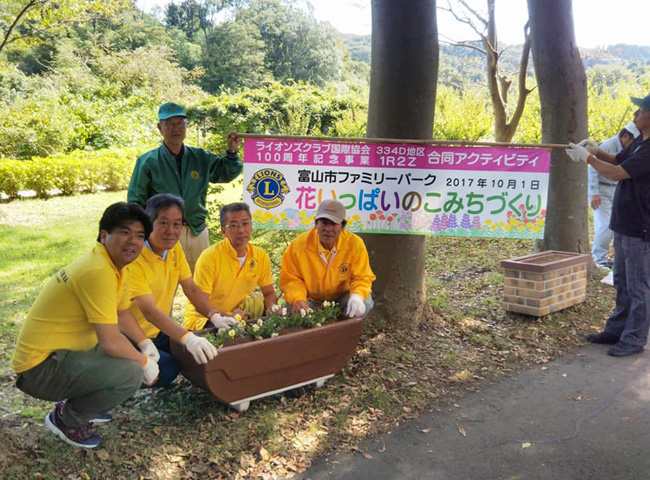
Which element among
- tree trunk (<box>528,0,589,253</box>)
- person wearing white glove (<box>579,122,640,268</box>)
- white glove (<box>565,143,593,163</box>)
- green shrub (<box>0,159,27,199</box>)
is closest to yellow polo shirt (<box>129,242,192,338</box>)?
white glove (<box>565,143,593,163</box>)

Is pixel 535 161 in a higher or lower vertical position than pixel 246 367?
higher

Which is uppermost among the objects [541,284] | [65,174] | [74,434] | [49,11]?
[49,11]

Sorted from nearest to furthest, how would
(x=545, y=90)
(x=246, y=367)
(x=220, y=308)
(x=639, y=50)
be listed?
(x=246, y=367) → (x=220, y=308) → (x=545, y=90) → (x=639, y=50)

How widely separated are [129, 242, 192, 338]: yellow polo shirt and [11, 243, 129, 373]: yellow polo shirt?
1.48ft

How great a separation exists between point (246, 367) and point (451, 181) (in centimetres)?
238

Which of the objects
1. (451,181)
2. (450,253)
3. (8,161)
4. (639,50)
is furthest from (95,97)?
(639,50)

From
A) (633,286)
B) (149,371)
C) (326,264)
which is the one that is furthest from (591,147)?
(149,371)

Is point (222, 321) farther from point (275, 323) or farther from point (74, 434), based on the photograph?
point (74, 434)

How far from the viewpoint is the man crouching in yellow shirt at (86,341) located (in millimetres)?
2584

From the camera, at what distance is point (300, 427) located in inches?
126

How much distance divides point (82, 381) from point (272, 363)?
107 centimetres

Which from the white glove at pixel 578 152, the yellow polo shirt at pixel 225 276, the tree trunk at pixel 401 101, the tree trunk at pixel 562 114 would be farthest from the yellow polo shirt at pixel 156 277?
the tree trunk at pixel 562 114

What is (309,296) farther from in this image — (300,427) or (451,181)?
(451,181)

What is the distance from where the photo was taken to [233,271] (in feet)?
12.3
